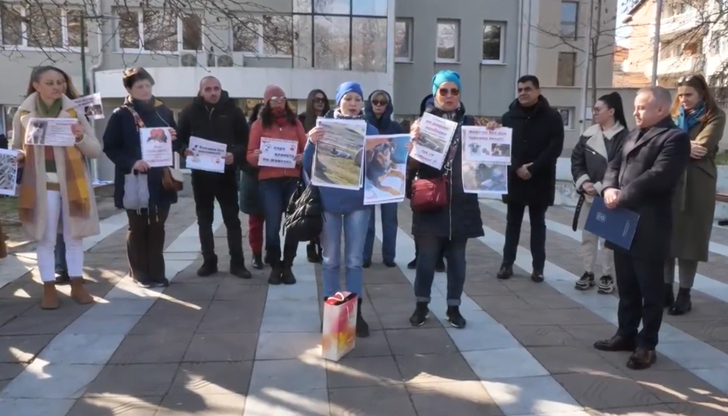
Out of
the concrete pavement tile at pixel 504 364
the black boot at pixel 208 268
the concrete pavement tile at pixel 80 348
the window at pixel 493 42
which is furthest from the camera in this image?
the window at pixel 493 42

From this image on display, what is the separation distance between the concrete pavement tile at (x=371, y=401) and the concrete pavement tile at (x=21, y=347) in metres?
2.23

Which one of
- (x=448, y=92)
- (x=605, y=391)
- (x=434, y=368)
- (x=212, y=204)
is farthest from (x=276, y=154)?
(x=605, y=391)

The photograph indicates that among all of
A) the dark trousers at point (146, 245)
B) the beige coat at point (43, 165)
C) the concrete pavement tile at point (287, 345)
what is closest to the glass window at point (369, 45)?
the dark trousers at point (146, 245)

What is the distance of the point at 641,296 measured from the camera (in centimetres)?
438

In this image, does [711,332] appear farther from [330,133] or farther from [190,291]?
[190,291]

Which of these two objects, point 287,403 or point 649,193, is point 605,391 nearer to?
point 649,193

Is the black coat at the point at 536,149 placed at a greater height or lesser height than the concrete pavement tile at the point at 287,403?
greater

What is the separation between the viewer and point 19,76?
21922mm

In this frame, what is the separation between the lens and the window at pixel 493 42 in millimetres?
25641

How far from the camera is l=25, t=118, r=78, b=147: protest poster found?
5109mm

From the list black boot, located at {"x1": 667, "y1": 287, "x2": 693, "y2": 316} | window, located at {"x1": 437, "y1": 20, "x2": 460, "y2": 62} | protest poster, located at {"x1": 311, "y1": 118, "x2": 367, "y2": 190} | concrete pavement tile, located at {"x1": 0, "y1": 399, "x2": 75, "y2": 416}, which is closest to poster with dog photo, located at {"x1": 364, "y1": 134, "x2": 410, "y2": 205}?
protest poster, located at {"x1": 311, "y1": 118, "x2": 367, "y2": 190}

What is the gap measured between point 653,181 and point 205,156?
4.01 m

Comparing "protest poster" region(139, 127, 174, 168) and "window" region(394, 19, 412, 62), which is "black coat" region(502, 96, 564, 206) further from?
"window" region(394, 19, 412, 62)

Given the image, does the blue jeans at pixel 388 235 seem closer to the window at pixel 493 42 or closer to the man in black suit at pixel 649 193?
the man in black suit at pixel 649 193
